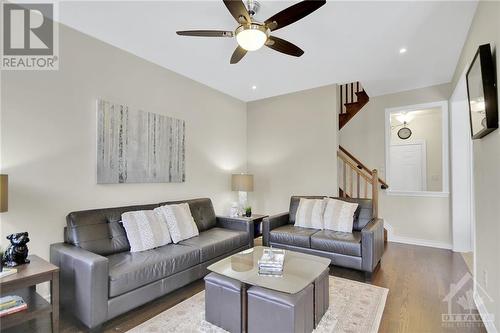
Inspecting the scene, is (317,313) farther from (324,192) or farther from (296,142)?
(296,142)

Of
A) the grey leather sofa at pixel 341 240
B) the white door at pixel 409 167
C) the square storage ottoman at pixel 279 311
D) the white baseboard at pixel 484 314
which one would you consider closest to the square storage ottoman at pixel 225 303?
the square storage ottoman at pixel 279 311

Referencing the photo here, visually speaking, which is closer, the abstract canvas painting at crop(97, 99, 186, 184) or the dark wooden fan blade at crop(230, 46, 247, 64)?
the dark wooden fan blade at crop(230, 46, 247, 64)

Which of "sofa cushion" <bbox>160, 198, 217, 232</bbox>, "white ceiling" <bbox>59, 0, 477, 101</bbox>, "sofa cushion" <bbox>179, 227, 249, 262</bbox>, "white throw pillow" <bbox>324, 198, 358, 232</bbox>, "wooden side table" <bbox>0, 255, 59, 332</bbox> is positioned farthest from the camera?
"sofa cushion" <bbox>160, 198, 217, 232</bbox>

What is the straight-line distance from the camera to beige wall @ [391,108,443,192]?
223 inches

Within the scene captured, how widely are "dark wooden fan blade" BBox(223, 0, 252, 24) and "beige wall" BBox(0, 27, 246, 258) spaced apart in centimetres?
190

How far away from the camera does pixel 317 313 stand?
6.90 feet

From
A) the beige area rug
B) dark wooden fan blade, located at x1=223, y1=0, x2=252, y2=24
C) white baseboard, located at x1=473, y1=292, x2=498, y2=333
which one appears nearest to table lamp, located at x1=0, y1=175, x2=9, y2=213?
the beige area rug

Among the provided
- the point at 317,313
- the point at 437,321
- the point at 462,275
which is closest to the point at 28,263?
the point at 317,313

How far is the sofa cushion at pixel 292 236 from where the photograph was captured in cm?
336

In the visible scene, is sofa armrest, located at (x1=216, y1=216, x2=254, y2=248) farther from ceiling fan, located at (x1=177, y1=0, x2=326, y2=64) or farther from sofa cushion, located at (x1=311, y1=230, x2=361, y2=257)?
ceiling fan, located at (x1=177, y1=0, x2=326, y2=64)

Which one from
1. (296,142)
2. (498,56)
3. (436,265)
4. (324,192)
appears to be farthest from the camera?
(296,142)

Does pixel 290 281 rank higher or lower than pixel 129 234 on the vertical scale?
lower

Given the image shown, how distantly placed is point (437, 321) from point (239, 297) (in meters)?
1.72

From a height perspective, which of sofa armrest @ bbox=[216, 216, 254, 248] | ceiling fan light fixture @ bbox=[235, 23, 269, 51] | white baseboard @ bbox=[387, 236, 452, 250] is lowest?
white baseboard @ bbox=[387, 236, 452, 250]
